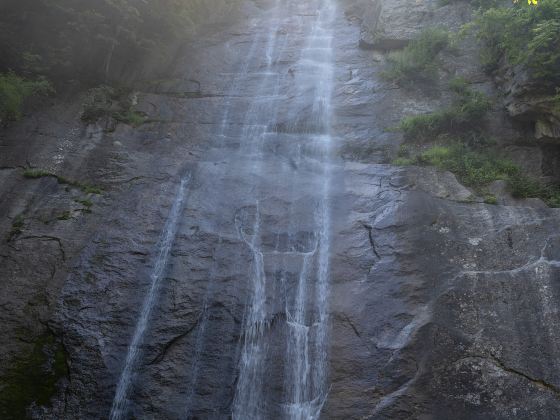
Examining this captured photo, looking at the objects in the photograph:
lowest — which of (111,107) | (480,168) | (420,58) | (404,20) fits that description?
(480,168)

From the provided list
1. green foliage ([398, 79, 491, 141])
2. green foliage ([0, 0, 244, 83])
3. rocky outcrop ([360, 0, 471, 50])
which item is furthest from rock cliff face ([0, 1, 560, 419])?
rocky outcrop ([360, 0, 471, 50])

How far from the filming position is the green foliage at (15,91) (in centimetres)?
1002

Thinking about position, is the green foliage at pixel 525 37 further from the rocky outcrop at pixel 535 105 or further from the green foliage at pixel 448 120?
the green foliage at pixel 448 120

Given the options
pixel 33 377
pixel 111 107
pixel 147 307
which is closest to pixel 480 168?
pixel 147 307

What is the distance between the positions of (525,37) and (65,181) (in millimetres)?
10515

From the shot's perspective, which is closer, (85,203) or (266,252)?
(266,252)

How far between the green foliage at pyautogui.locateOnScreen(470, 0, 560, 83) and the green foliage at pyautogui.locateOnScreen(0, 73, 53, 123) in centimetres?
1079

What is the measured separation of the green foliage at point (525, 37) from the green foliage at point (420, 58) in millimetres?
1023

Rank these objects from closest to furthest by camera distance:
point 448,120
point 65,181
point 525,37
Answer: point 65,181, point 525,37, point 448,120

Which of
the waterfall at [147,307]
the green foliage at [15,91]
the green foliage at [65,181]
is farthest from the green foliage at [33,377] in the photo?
the green foliage at [15,91]

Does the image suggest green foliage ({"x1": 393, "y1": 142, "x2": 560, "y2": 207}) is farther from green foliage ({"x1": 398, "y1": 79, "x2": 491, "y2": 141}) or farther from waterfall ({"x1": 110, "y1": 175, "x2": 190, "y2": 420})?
waterfall ({"x1": 110, "y1": 175, "x2": 190, "y2": 420})

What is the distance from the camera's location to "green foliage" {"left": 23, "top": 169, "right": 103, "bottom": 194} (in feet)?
30.1

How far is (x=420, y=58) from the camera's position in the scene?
12.5 meters

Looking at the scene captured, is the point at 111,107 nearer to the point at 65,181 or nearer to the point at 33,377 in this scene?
the point at 65,181
